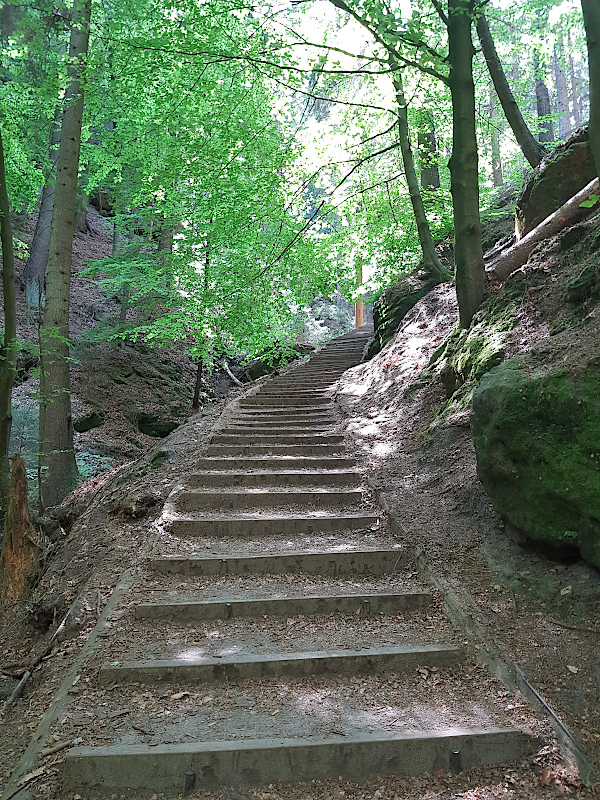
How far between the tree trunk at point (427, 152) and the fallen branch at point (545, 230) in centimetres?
550

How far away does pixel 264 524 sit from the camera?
15.2 ft

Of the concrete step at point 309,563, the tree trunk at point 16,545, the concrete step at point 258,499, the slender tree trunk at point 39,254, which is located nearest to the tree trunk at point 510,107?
the concrete step at point 258,499

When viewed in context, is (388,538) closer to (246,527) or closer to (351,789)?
(246,527)

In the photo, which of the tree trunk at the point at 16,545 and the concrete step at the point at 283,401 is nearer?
the tree trunk at the point at 16,545

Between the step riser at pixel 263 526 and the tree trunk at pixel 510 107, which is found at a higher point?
the tree trunk at pixel 510 107

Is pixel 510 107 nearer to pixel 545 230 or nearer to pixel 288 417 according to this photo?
pixel 545 230

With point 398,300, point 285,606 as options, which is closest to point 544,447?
point 285,606

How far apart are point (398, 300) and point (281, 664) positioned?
960 cm

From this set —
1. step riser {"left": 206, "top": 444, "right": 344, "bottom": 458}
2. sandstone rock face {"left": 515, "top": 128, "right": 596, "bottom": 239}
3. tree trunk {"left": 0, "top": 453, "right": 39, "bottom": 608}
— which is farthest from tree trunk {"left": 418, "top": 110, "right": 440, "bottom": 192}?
tree trunk {"left": 0, "top": 453, "right": 39, "bottom": 608}

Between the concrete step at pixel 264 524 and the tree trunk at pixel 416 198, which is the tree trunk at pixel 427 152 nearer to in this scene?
the tree trunk at pixel 416 198

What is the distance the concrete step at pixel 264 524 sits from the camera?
181 inches

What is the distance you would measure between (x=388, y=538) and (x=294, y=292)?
21.5ft

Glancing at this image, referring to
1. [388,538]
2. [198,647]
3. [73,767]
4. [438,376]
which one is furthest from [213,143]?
[73,767]

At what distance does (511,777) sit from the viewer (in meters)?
2.27
